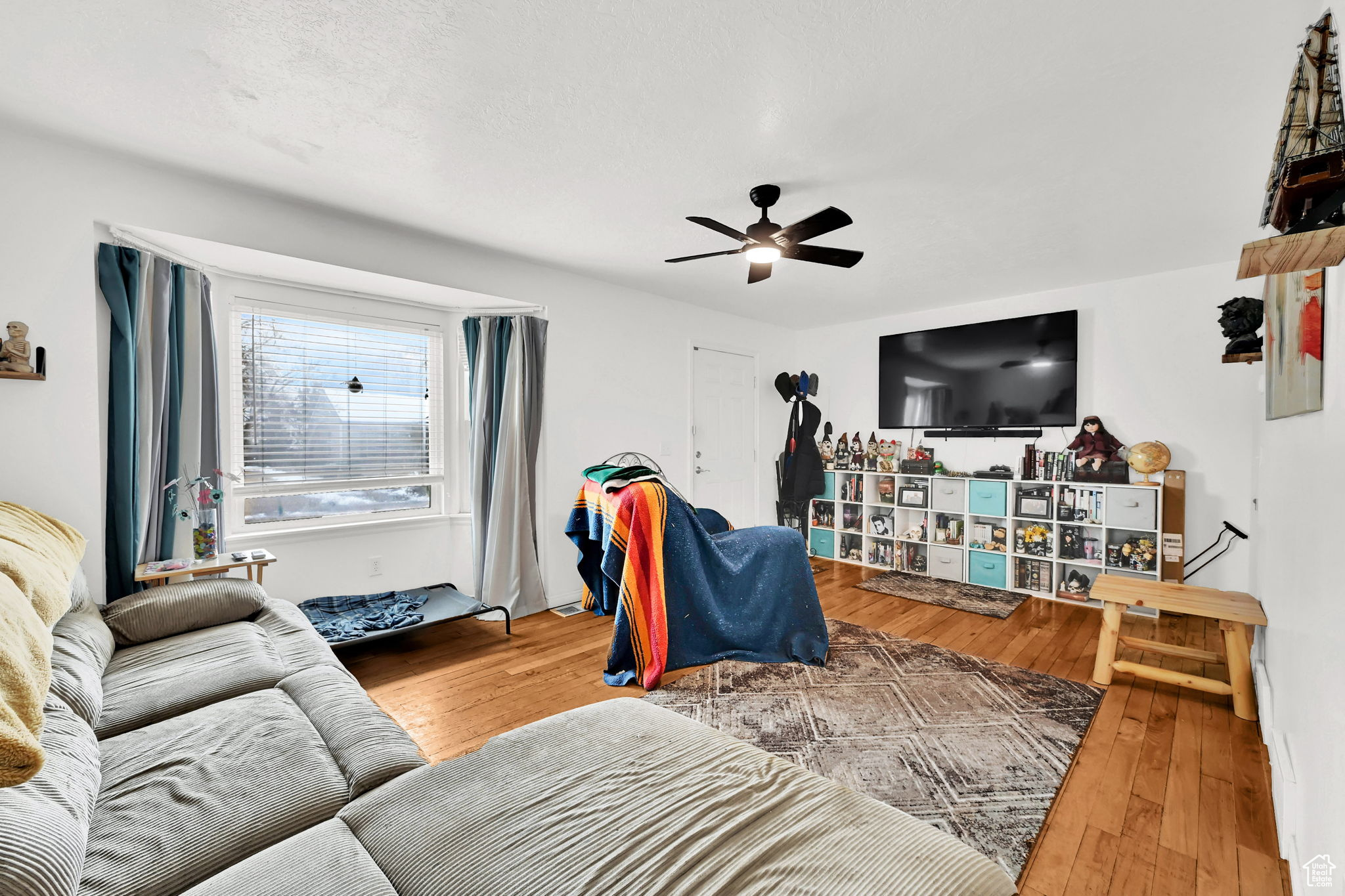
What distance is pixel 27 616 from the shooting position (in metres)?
1.25

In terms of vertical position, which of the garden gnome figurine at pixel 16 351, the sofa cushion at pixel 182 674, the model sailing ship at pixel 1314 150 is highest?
the model sailing ship at pixel 1314 150

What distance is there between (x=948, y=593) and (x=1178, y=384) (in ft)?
6.95

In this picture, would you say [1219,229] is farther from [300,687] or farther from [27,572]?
[27,572]

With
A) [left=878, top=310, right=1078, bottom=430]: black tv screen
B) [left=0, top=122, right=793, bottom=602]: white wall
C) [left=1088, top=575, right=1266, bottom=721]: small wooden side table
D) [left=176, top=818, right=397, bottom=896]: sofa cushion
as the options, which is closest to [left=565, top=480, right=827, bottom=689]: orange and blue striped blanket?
[left=0, top=122, right=793, bottom=602]: white wall

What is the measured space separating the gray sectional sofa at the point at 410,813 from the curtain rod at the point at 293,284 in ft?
5.89

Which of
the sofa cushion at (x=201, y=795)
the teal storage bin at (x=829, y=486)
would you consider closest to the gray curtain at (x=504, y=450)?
the sofa cushion at (x=201, y=795)

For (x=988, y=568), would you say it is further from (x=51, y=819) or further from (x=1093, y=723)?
(x=51, y=819)

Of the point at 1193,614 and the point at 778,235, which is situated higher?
the point at 778,235

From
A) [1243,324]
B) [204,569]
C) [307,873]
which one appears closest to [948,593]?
[1243,324]

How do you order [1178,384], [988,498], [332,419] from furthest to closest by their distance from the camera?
[988,498], [1178,384], [332,419]

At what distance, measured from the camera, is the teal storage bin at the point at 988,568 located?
453cm

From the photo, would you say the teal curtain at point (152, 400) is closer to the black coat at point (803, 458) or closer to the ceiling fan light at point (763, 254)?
the ceiling fan light at point (763, 254)

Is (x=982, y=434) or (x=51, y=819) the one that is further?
(x=982, y=434)

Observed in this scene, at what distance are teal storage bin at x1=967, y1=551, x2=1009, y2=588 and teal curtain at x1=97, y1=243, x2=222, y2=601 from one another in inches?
202
